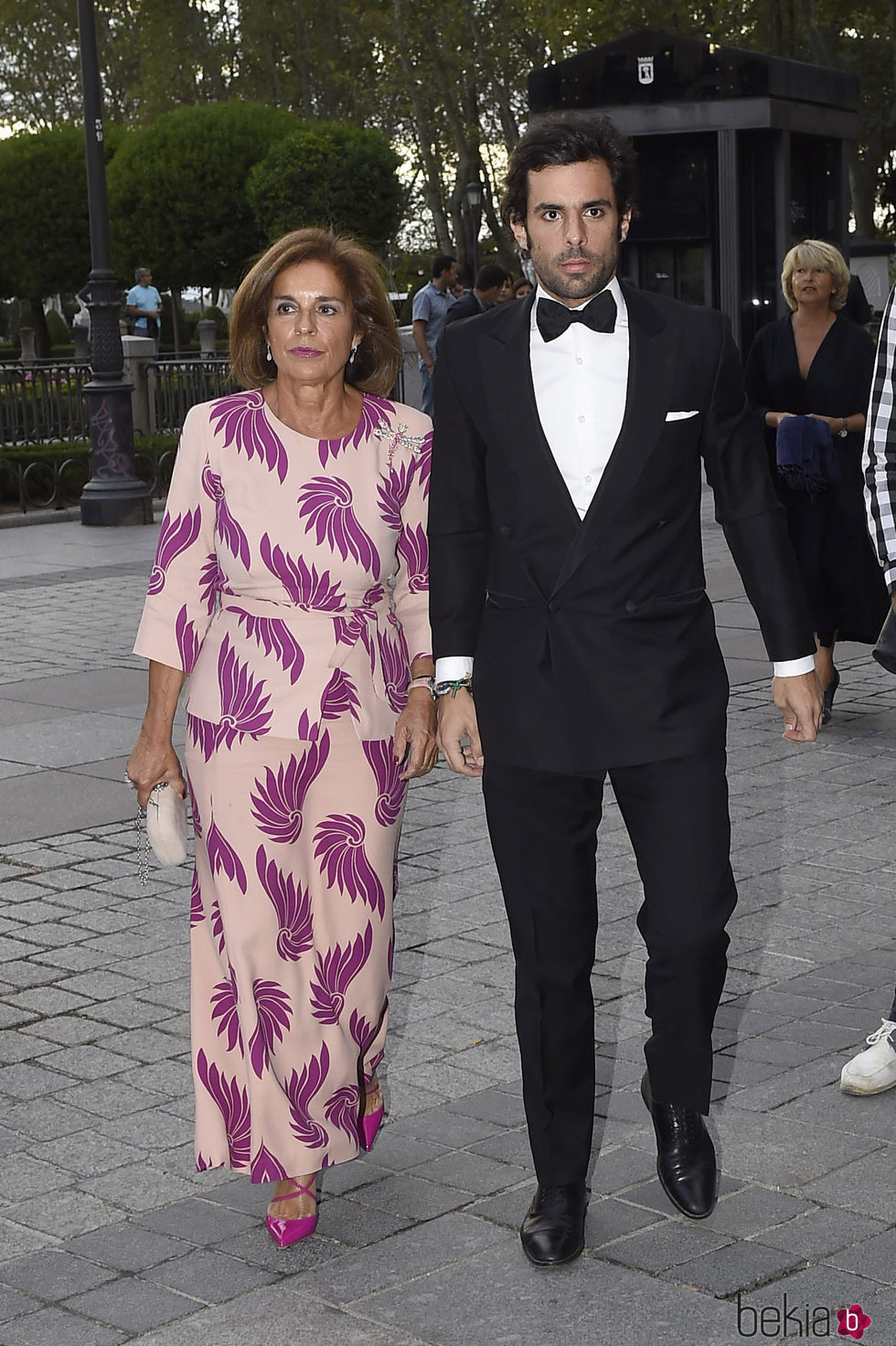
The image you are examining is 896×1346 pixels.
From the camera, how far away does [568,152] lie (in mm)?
3334

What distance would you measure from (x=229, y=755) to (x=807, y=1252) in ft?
4.59

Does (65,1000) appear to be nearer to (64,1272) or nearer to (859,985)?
(64,1272)

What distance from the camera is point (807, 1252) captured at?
11.2 feet

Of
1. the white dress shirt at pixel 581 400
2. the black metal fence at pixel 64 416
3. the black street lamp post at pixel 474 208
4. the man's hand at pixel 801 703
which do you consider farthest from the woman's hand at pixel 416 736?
the black street lamp post at pixel 474 208

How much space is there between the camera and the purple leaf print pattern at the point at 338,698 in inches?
141

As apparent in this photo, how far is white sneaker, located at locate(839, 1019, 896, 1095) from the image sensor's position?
418 centimetres

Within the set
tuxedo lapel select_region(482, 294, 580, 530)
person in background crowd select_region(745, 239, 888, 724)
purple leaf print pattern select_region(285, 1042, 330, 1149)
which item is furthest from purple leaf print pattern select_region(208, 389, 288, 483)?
person in background crowd select_region(745, 239, 888, 724)

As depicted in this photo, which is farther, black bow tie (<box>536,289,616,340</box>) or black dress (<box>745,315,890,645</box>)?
black dress (<box>745,315,890,645</box>)

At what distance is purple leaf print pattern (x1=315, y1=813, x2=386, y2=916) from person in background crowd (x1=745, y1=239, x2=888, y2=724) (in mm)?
4770

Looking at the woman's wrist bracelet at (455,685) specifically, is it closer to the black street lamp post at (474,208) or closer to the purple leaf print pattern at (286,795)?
the purple leaf print pattern at (286,795)

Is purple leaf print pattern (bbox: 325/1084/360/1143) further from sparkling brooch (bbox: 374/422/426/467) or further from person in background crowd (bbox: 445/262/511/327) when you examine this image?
Answer: person in background crowd (bbox: 445/262/511/327)

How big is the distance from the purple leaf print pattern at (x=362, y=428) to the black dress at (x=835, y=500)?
4649 millimetres

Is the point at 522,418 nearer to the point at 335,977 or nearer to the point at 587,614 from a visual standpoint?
the point at 587,614

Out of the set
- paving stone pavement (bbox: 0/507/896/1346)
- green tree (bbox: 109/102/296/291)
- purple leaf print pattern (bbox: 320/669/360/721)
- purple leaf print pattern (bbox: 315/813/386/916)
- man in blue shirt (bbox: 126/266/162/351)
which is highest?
green tree (bbox: 109/102/296/291)
